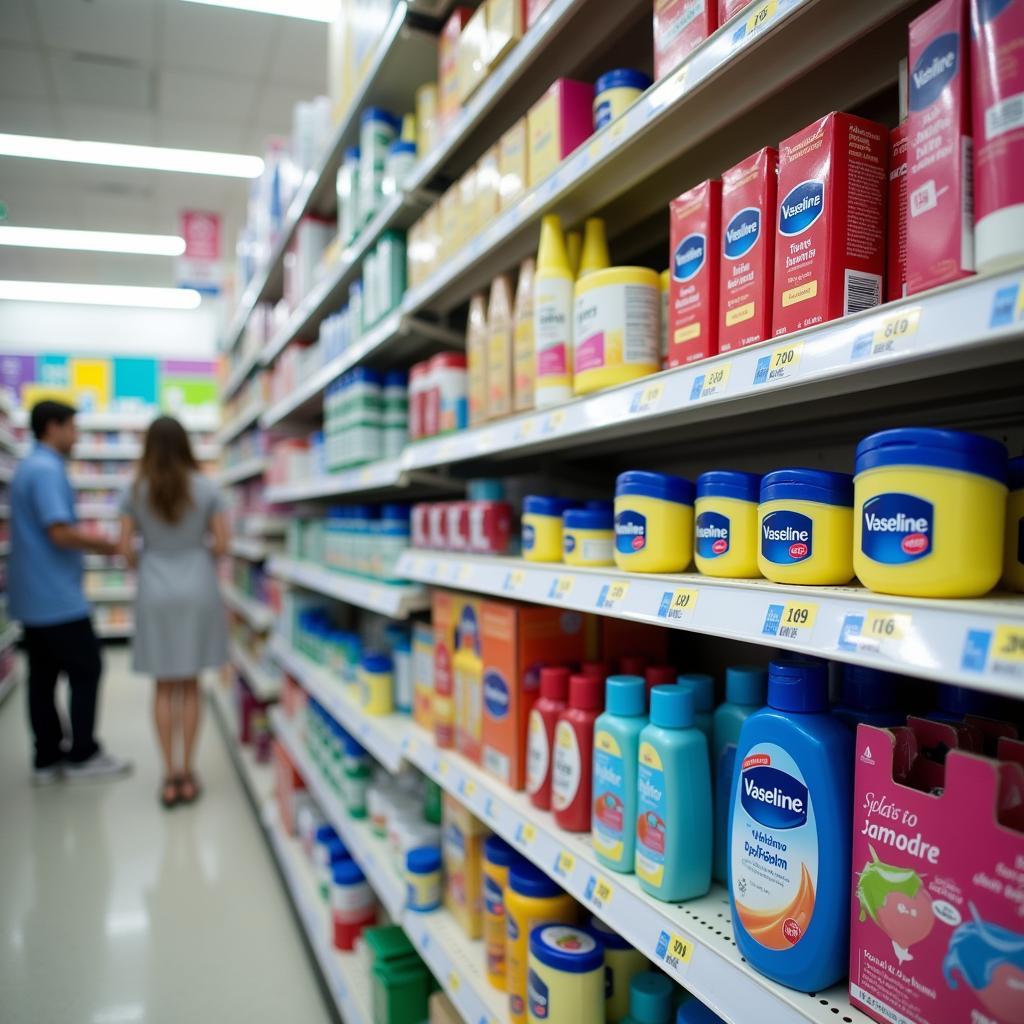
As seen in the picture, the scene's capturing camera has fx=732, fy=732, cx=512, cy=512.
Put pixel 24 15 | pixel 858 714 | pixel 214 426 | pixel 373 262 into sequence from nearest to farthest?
1. pixel 858 714
2. pixel 373 262
3. pixel 24 15
4. pixel 214 426

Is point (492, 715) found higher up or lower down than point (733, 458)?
lower down

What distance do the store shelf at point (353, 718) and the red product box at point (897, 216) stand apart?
4.69 feet

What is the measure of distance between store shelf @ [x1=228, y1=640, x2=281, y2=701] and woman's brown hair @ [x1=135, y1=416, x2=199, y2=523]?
93 cm

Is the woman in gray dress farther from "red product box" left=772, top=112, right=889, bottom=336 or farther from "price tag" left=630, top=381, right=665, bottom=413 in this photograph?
"red product box" left=772, top=112, right=889, bottom=336

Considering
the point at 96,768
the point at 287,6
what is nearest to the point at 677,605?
the point at 96,768

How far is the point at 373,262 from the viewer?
6.89ft

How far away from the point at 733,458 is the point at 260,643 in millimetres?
3617

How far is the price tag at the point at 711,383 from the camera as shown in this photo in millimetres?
795

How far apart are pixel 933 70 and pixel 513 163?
86cm

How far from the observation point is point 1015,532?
2.13ft

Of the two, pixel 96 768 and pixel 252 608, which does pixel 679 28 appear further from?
pixel 96 768

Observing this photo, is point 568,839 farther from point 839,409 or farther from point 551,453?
point 551,453

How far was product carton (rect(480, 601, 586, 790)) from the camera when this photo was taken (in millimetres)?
1281

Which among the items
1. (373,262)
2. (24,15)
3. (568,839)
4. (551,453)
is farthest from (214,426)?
(568,839)
